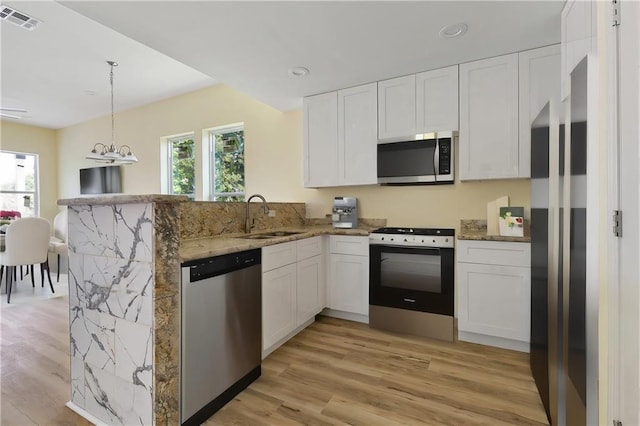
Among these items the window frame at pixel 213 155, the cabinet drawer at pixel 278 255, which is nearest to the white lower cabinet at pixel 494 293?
the cabinet drawer at pixel 278 255

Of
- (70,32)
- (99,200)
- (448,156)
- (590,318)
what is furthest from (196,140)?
(590,318)

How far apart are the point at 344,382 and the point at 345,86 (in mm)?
2744

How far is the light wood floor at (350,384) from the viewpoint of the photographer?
1597 millimetres

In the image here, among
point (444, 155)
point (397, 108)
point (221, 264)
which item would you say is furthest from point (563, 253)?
point (397, 108)

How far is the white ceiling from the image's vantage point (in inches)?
72.3

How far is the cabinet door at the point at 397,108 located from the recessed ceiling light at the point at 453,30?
2.05 feet

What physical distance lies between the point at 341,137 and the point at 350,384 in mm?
2345

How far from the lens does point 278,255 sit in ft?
7.34

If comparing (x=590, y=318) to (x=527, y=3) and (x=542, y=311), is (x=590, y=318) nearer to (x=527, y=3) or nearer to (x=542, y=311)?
(x=542, y=311)

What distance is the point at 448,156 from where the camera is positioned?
2.67 metres

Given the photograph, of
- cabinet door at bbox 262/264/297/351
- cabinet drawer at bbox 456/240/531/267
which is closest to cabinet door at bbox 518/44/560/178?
cabinet drawer at bbox 456/240/531/267

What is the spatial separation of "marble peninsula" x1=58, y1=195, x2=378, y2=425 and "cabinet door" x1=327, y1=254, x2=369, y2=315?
1486 mm

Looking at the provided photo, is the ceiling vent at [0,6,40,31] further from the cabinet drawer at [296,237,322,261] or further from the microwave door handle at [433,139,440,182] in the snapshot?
the microwave door handle at [433,139,440,182]

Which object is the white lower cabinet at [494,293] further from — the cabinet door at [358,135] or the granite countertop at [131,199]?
the granite countertop at [131,199]
